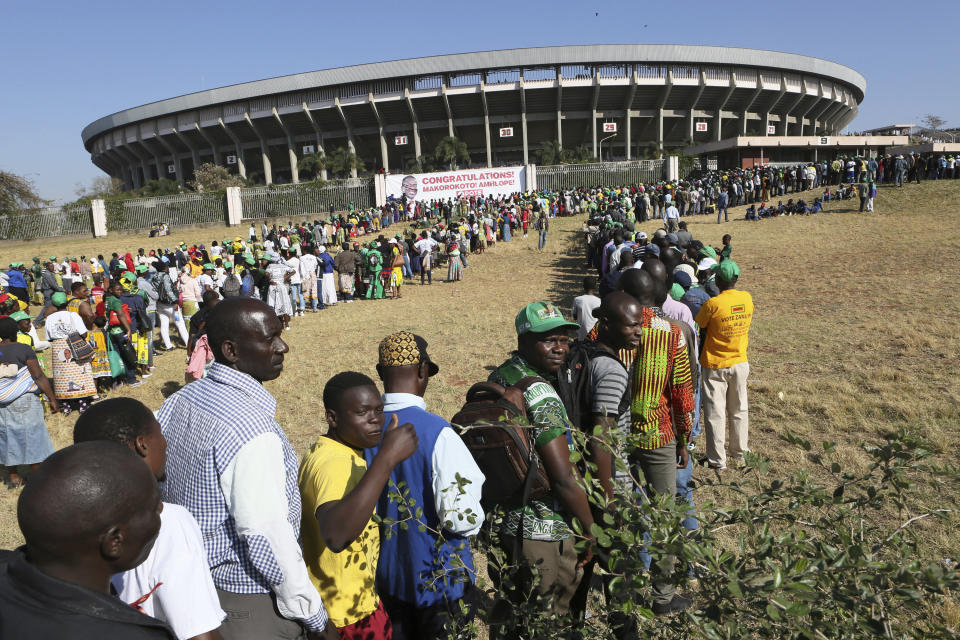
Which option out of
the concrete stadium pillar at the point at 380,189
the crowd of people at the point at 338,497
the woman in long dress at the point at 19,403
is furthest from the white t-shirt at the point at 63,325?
the concrete stadium pillar at the point at 380,189

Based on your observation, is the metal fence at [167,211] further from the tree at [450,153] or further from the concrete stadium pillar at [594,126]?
the concrete stadium pillar at [594,126]

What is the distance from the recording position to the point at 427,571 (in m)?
2.07

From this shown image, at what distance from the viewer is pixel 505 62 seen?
4691 cm

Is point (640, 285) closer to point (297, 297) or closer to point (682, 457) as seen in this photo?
point (682, 457)

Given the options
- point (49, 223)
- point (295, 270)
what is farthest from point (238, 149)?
point (295, 270)

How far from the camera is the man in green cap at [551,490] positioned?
2.13 m

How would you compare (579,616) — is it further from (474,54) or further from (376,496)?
(474,54)

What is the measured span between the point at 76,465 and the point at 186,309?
31.6 ft

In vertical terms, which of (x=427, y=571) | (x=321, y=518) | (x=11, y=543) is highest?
(x=321, y=518)

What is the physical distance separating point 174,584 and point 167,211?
33252 mm

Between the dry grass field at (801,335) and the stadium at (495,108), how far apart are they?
32.7 metres

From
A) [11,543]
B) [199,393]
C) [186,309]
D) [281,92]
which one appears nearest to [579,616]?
[199,393]

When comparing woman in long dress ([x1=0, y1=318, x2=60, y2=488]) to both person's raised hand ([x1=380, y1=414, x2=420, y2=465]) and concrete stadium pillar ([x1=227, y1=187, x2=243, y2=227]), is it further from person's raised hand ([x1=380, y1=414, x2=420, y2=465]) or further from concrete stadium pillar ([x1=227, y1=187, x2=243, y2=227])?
concrete stadium pillar ([x1=227, y1=187, x2=243, y2=227])

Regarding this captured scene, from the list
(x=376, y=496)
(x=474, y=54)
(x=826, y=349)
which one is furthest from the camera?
(x=474, y=54)
